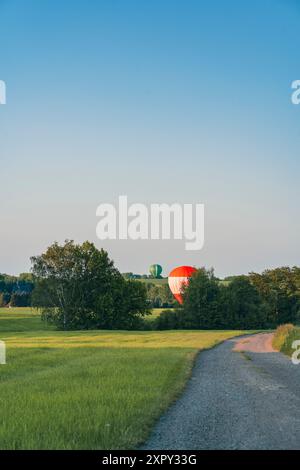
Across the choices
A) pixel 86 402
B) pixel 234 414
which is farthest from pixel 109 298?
pixel 234 414

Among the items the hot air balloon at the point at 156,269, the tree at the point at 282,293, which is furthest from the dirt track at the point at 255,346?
the hot air balloon at the point at 156,269

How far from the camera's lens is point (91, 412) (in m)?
12.6

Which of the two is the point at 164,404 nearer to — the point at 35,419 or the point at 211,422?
the point at 211,422

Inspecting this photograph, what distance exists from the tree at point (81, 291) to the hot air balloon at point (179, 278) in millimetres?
24961

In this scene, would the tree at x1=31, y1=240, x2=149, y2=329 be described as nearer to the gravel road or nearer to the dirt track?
the dirt track

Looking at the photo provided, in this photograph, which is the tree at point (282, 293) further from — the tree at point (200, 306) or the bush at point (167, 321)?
the bush at point (167, 321)

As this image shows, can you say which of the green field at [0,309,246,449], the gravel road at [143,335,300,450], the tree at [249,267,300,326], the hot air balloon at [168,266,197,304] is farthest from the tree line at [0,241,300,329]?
the gravel road at [143,335,300,450]

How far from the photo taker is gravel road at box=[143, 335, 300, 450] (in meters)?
10.2

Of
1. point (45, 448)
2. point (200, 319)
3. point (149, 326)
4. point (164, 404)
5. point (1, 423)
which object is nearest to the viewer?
point (45, 448)

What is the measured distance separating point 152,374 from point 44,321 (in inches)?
2698

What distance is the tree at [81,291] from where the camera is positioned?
3371 inches

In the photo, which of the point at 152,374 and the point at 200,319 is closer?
the point at 152,374

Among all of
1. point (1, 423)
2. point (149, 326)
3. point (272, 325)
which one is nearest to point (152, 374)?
point (1, 423)

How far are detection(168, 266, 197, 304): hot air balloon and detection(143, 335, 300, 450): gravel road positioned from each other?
9031 centimetres
